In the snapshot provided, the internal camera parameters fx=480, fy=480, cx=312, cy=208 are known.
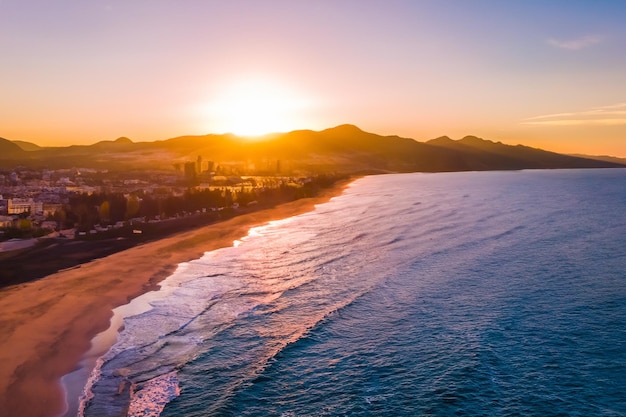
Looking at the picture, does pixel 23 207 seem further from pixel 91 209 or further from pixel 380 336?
pixel 380 336

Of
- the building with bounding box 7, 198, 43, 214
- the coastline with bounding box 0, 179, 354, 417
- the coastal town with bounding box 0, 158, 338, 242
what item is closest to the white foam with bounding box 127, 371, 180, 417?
the coastline with bounding box 0, 179, 354, 417

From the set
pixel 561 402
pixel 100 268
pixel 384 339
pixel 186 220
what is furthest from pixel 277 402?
pixel 186 220

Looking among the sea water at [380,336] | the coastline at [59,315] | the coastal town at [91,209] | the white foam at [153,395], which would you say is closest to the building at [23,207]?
the coastal town at [91,209]

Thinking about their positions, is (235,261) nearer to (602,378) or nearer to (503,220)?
(602,378)

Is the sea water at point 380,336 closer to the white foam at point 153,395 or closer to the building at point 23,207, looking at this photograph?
the white foam at point 153,395

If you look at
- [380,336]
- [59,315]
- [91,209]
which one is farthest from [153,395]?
[91,209]

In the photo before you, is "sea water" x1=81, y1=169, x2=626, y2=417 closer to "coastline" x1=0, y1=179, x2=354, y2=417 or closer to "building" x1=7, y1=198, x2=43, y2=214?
"coastline" x1=0, y1=179, x2=354, y2=417

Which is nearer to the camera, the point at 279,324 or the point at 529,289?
the point at 279,324
